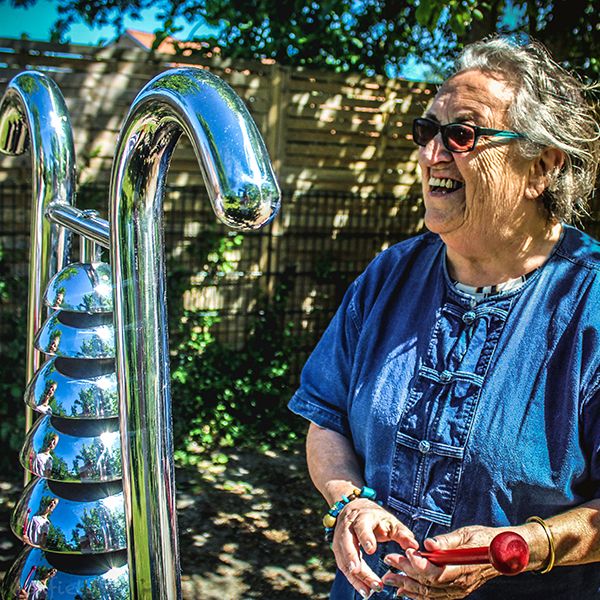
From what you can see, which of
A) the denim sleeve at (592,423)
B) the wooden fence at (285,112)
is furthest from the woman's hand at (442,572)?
the wooden fence at (285,112)

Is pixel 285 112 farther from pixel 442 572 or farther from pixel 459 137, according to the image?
pixel 442 572

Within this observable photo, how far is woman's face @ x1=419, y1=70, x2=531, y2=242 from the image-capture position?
179 centimetres

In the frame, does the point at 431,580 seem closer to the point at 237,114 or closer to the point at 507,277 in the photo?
the point at 507,277

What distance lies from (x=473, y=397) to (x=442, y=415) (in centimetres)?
8

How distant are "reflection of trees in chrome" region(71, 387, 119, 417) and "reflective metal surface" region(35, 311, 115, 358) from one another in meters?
0.04

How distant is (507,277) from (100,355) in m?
1.24

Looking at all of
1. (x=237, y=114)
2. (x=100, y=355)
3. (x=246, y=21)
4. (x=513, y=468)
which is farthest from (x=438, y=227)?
(x=246, y=21)

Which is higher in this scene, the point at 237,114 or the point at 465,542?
the point at 237,114

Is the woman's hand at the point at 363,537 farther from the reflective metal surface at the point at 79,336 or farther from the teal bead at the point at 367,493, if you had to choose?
the reflective metal surface at the point at 79,336

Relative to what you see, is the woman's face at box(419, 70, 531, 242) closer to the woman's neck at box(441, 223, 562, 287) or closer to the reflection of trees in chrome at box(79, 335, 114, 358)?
the woman's neck at box(441, 223, 562, 287)

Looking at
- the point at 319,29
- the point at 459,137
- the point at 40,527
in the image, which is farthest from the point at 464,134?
the point at 319,29

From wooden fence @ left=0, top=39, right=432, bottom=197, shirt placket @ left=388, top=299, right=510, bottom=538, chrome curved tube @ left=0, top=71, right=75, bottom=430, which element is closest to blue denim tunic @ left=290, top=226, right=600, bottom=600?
shirt placket @ left=388, top=299, right=510, bottom=538

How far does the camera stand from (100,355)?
801 mm

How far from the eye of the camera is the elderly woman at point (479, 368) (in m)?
1.58
